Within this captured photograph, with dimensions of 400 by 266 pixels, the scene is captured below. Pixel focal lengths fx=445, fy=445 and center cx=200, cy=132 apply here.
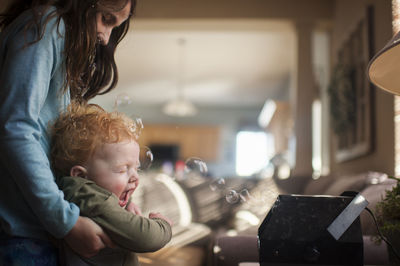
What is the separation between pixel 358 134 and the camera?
9.84 feet

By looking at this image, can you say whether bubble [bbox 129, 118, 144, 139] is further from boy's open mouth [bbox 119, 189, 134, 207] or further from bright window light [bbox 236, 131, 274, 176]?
bright window light [bbox 236, 131, 274, 176]

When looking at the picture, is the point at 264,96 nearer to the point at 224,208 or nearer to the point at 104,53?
the point at 224,208

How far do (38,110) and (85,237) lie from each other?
222mm

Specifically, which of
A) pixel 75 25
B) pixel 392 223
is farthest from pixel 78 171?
pixel 392 223

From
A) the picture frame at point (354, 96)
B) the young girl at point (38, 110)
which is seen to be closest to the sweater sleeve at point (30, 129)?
the young girl at point (38, 110)

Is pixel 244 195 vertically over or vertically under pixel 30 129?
under

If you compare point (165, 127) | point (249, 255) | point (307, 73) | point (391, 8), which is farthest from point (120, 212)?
point (165, 127)

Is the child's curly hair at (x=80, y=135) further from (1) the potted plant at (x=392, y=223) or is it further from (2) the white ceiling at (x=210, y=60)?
(2) the white ceiling at (x=210, y=60)

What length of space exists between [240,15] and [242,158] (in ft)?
18.5

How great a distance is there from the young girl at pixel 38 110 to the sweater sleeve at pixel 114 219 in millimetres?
19

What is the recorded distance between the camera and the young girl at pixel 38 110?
2.29 feet

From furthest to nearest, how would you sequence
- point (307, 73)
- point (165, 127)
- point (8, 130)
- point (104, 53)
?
point (165, 127), point (307, 73), point (104, 53), point (8, 130)

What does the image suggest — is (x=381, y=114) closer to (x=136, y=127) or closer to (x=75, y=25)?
(x=136, y=127)

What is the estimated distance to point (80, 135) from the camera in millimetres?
808
